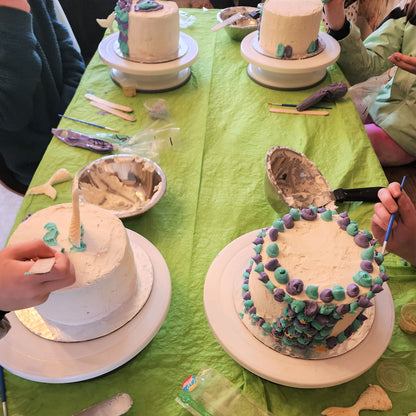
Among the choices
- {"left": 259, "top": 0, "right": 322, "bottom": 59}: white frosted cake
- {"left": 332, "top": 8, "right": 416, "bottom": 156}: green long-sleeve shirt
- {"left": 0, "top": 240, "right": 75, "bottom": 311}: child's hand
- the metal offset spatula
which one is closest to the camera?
{"left": 0, "top": 240, "right": 75, "bottom": 311}: child's hand

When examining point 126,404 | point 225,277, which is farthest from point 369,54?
point 126,404

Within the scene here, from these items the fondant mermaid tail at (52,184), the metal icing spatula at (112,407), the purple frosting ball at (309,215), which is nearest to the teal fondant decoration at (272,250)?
the purple frosting ball at (309,215)

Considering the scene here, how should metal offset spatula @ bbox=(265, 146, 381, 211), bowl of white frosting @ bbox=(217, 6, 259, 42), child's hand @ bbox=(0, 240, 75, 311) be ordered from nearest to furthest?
child's hand @ bbox=(0, 240, 75, 311), metal offset spatula @ bbox=(265, 146, 381, 211), bowl of white frosting @ bbox=(217, 6, 259, 42)

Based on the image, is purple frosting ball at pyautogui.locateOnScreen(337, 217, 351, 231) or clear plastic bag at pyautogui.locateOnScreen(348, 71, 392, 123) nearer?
purple frosting ball at pyautogui.locateOnScreen(337, 217, 351, 231)

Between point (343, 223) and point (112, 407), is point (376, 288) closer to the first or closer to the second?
point (343, 223)

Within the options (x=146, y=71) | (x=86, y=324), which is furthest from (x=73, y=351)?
(x=146, y=71)

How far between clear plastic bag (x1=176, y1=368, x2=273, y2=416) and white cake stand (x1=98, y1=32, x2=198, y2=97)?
3.37ft

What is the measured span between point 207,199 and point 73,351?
0.54 meters

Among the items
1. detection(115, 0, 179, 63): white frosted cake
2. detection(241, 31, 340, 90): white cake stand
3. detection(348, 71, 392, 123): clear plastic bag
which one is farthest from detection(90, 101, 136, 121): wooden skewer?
detection(348, 71, 392, 123): clear plastic bag

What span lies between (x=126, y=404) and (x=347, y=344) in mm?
407

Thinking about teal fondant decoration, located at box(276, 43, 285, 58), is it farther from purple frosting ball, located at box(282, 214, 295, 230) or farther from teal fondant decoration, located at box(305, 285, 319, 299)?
teal fondant decoration, located at box(305, 285, 319, 299)

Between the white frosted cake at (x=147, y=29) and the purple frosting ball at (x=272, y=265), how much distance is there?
39.0 inches

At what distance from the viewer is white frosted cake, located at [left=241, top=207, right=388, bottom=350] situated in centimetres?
62

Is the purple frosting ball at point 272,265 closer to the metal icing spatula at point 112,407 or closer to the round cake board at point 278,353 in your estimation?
the round cake board at point 278,353
